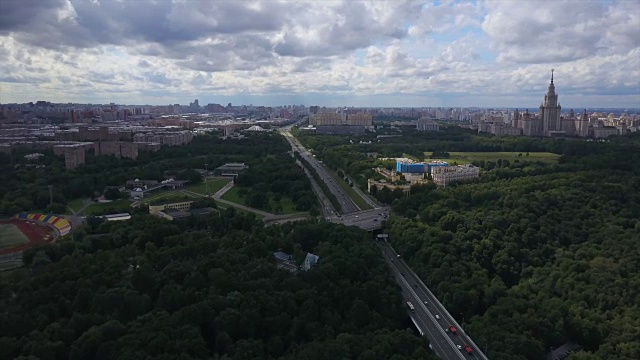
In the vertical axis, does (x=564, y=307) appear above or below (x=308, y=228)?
below

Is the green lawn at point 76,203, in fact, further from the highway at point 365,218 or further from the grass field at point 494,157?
the grass field at point 494,157

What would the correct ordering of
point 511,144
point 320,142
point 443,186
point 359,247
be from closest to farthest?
point 359,247 < point 443,186 < point 511,144 < point 320,142

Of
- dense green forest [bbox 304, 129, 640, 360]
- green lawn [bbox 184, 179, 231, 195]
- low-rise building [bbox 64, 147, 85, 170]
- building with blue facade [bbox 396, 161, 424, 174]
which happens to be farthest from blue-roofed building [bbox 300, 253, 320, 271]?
low-rise building [bbox 64, 147, 85, 170]

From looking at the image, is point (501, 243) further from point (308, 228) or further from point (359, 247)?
point (308, 228)

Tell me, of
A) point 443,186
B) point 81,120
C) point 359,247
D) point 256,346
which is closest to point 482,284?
point 359,247

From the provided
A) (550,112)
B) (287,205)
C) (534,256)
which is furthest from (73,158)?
(550,112)

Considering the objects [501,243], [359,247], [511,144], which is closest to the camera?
[359,247]

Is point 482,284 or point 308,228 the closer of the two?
point 482,284

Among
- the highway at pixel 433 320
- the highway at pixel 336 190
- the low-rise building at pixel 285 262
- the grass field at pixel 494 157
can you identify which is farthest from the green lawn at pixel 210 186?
the grass field at pixel 494 157
